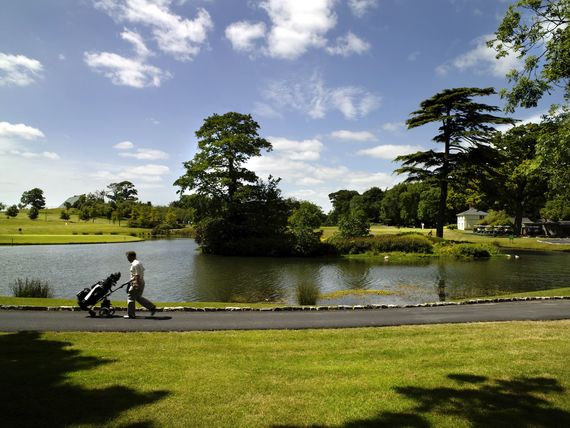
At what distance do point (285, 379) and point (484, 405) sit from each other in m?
2.94

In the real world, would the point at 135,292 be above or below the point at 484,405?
above

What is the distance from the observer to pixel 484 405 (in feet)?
18.1

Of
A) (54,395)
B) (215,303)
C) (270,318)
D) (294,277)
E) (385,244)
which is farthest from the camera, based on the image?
(385,244)

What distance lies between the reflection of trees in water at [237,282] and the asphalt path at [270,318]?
21.6 feet

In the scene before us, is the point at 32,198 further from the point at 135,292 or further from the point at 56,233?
the point at 135,292

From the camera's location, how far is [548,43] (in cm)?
988

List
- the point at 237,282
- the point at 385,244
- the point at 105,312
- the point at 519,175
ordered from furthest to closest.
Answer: the point at 519,175, the point at 385,244, the point at 237,282, the point at 105,312

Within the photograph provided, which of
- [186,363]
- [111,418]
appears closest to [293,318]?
[186,363]

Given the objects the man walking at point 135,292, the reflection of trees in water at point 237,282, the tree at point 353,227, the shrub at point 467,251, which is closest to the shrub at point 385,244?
the shrub at point 467,251

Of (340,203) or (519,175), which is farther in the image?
(340,203)

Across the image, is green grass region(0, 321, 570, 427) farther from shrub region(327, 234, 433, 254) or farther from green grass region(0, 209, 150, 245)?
green grass region(0, 209, 150, 245)

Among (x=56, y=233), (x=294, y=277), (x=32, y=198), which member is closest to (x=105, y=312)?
(x=294, y=277)

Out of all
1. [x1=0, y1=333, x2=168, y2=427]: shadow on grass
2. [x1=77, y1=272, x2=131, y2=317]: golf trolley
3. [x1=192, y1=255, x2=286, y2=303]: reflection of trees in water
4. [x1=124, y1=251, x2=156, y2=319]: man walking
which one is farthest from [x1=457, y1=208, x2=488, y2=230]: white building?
[x1=0, y1=333, x2=168, y2=427]: shadow on grass

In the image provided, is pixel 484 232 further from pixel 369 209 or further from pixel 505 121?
pixel 369 209
